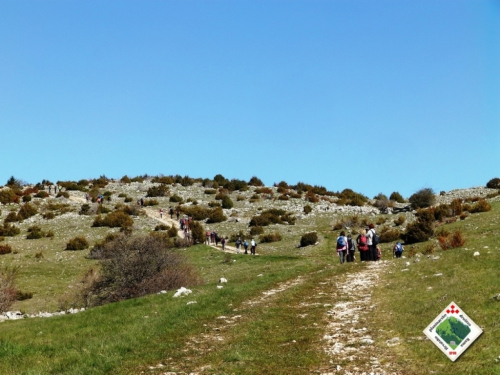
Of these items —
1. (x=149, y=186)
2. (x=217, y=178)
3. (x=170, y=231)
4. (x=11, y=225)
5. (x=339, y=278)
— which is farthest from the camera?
(x=217, y=178)

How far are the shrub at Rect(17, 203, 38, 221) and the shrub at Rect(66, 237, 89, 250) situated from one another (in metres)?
18.0

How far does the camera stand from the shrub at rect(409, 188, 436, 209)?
64.8 meters

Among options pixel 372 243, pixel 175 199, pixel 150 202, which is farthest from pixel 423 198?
pixel 372 243

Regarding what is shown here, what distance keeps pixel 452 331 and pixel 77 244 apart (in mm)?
47938

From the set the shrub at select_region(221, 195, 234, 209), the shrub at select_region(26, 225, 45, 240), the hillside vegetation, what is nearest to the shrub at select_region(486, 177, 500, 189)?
the hillside vegetation

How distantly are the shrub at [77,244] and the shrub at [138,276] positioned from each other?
65.4 feet

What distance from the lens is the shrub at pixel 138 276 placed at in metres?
27.2

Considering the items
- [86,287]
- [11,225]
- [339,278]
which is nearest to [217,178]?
[11,225]

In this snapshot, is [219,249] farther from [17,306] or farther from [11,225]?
[11,225]

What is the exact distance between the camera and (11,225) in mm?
62250

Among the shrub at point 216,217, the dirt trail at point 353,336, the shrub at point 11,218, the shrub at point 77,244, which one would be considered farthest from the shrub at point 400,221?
the shrub at point 11,218

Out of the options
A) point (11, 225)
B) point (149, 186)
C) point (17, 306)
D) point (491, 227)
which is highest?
point (149, 186)

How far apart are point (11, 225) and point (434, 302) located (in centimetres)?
6022

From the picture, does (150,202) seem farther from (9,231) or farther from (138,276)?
(138,276)
